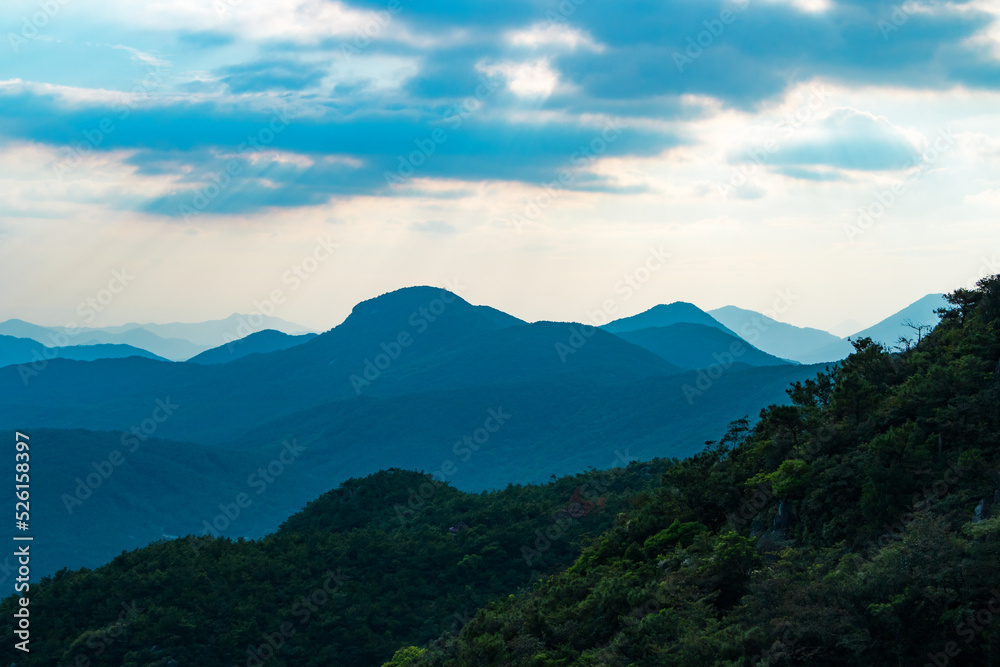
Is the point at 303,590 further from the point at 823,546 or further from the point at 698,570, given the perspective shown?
the point at 823,546

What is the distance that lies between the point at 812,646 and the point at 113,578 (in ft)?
135

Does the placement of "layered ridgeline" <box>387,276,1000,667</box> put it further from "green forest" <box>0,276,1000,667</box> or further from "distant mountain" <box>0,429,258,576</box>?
"distant mountain" <box>0,429,258,576</box>

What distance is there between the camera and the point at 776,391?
173625 mm

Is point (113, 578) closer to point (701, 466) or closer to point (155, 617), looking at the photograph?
point (155, 617)

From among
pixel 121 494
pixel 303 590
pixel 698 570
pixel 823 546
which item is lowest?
pixel 823 546

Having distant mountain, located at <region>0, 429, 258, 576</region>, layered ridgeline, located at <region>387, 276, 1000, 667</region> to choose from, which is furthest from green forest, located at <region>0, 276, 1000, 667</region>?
distant mountain, located at <region>0, 429, 258, 576</region>

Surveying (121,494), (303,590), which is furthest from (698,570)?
(121,494)

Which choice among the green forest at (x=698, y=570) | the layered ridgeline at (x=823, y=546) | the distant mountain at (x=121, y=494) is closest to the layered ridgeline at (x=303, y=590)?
the green forest at (x=698, y=570)

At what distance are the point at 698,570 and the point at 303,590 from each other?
30181 millimetres

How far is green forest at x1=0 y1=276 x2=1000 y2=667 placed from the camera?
17953 mm

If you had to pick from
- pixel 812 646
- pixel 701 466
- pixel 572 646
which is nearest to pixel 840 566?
pixel 812 646

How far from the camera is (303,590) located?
46938 millimetres

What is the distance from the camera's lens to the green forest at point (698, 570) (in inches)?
707

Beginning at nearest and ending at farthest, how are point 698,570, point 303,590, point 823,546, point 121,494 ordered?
point 698,570 < point 823,546 < point 303,590 < point 121,494
